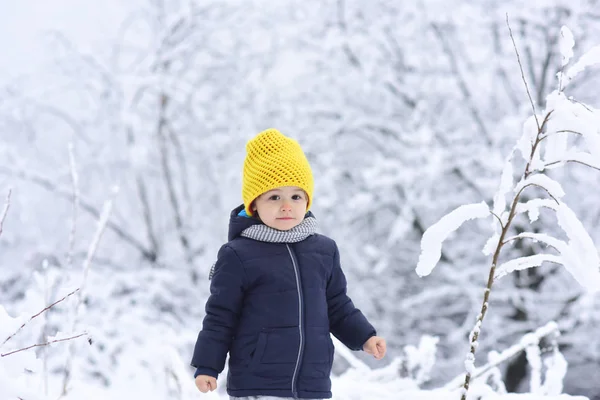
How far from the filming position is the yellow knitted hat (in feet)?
6.02

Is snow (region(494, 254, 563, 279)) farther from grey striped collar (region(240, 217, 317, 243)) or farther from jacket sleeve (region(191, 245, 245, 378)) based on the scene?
jacket sleeve (region(191, 245, 245, 378))

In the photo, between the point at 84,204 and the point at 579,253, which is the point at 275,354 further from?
the point at 84,204

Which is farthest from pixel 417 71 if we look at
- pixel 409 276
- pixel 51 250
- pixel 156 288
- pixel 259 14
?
pixel 51 250

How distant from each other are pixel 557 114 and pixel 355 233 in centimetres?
675

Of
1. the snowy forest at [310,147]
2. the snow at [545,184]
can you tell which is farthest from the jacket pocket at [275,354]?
the snowy forest at [310,147]

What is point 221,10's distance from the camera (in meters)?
7.80

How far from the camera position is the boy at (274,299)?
1.71 m

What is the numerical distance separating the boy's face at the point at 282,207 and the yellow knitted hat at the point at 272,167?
30 millimetres

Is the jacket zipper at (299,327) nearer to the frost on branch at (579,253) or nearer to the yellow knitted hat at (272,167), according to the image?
the yellow knitted hat at (272,167)

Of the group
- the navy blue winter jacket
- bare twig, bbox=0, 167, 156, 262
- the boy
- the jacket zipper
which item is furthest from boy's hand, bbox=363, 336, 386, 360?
bare twig, bbox=0, 167, 156, 262

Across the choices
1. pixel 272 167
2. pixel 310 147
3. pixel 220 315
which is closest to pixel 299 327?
pixel 220 315

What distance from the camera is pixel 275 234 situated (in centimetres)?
183

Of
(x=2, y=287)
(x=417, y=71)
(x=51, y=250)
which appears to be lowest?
(x=2, y=287)

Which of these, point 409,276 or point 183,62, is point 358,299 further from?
point 183,62
